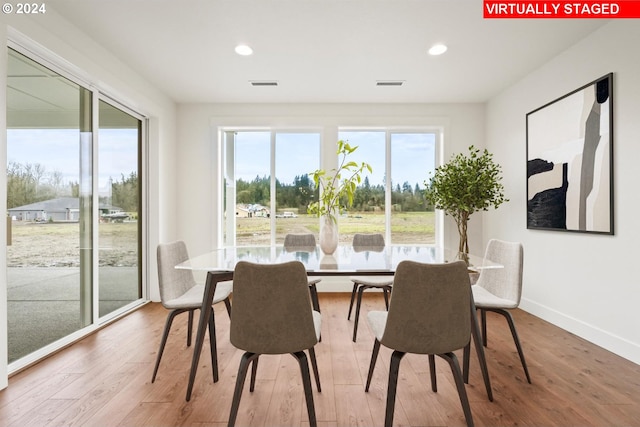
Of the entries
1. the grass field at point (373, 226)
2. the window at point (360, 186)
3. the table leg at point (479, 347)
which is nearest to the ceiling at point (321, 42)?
the window at point (360, 186)

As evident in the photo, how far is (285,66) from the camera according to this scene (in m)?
3.28

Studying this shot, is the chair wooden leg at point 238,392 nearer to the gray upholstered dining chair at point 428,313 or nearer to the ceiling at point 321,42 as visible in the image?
the gray upholstered dining chair at point 428,313

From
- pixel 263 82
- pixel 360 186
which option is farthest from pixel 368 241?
pixel 263 82

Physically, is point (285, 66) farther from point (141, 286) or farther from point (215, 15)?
point (141, 286)

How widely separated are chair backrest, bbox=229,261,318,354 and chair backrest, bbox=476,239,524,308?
1.50 metres

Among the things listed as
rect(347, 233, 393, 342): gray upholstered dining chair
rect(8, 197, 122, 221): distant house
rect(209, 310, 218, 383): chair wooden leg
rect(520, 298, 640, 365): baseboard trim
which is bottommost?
rect(520, 298, 640, 365): baseboard trim

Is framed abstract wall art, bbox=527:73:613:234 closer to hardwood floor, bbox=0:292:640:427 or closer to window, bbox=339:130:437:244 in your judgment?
hardwood floor, bbox=0:292:640:427

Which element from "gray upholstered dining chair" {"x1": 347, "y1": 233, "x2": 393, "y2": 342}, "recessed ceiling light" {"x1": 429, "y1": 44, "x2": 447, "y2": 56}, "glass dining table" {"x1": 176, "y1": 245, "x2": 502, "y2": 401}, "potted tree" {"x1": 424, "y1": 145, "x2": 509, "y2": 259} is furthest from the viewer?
"potted tree" {"x1": 424, "y1": 145, "x2": 509, "y2": 259}

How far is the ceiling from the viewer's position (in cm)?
237

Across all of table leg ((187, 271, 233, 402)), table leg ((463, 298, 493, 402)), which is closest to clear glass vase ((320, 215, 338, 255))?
table leg ((187, 271, 233, 402))

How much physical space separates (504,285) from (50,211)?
350cm

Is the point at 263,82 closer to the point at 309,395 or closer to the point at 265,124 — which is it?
the point at 265,124

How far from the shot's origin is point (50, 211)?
2.51 metres

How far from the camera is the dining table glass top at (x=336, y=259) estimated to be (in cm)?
185
